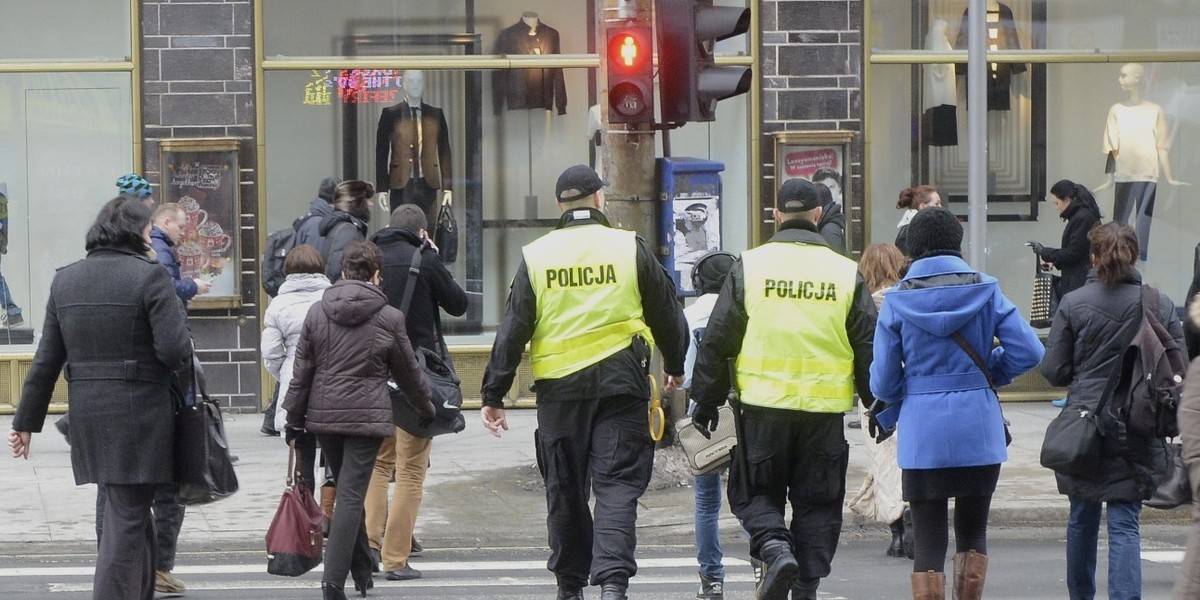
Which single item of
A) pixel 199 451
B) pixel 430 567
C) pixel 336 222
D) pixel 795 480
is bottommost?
pixel 430 567

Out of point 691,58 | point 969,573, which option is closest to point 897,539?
point 969,573

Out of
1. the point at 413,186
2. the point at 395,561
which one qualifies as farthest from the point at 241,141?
the point at 395,561

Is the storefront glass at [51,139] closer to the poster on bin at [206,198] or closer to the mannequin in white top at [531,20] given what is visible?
the poster on bin at [206,198]

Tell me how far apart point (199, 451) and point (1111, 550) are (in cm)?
384

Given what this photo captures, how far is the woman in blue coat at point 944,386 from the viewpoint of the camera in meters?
6.51

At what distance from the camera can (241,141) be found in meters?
13.7

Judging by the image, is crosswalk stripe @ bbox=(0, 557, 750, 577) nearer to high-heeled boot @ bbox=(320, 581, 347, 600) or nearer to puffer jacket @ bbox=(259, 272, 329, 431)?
puffer jacket @ bbox=(259, 272, 329, 431)

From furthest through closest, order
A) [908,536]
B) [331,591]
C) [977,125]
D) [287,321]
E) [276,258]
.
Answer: [276,258], [977,125], [908,536], [287,321], [331,591]

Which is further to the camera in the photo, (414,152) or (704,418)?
(414,152)

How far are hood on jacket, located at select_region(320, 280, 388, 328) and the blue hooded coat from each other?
231cm

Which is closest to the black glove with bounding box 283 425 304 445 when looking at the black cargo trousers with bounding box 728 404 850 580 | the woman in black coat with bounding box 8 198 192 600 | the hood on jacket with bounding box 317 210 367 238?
the woman in black coat with bounding box 8 198 192 600

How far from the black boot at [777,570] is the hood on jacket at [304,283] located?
3.30 meters

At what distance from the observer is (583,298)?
278 inches

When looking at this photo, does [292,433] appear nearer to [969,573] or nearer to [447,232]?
[969,573]
